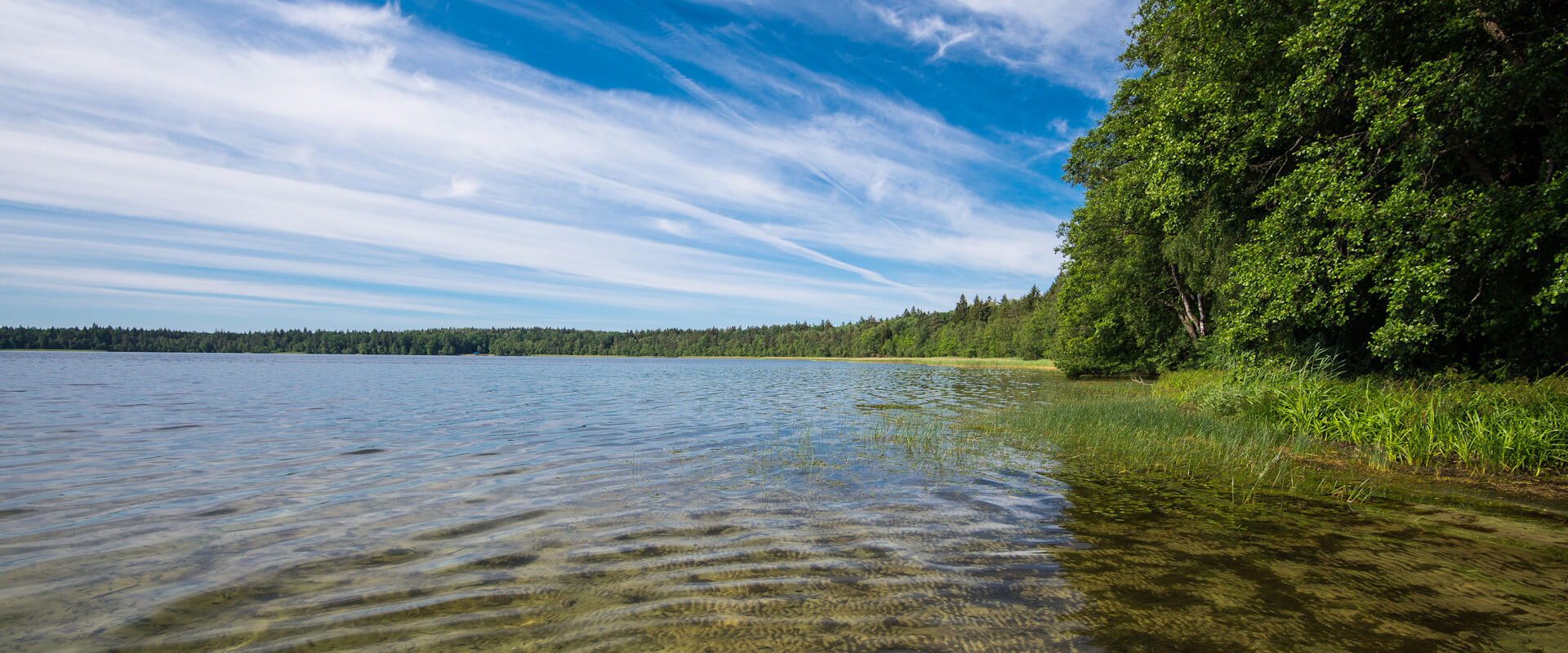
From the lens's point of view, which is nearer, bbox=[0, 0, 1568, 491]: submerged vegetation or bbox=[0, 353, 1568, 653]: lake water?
bbox=[0, 353, 1568, 653]: lake water

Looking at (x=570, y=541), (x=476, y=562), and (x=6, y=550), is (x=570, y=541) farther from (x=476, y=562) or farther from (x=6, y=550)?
(x=6, y=550)

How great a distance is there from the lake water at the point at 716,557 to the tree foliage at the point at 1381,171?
743cm

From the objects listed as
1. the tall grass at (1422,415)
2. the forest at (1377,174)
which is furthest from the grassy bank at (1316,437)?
the forest at (1377,174)

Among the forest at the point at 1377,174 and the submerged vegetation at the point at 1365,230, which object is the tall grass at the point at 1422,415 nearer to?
the submerged vegetation at the point at 1365,230

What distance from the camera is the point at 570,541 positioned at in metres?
7.14

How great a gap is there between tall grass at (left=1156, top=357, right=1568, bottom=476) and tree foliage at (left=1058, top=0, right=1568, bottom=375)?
1.29m

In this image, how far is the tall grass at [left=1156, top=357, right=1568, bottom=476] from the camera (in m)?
10.4

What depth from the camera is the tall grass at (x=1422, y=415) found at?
1043cm

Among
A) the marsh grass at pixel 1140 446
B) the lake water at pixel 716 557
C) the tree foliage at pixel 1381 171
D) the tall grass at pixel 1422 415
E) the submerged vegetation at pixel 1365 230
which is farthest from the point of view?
the tree foliage at pixel 1381 171

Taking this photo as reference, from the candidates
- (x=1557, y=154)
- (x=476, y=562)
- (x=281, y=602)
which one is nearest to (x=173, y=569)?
(x=281, y=602)

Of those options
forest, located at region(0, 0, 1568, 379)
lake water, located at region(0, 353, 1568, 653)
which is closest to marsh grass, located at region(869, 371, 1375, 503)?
lake water, located at region(0, 353, 1568, 653)

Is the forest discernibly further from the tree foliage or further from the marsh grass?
the marsh grass

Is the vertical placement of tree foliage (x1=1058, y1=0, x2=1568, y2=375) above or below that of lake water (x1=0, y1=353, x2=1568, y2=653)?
above

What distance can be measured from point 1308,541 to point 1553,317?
1417 cm
